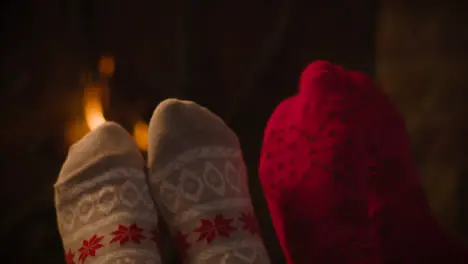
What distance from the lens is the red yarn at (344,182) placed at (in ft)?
2.37

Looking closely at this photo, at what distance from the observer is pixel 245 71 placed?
3.60ft

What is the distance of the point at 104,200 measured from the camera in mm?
730

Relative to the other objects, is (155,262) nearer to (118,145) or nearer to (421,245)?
(118,145)

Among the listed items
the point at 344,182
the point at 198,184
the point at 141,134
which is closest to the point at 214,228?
the point at 198,184

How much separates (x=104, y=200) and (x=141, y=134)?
34 centimetres

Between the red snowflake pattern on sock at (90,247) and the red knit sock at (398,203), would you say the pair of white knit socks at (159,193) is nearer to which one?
the red snowflake pattern on sock at (90,247)

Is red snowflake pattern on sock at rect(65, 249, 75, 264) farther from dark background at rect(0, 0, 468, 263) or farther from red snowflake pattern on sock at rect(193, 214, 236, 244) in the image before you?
dark background at rect(0, 0, 468, 263)

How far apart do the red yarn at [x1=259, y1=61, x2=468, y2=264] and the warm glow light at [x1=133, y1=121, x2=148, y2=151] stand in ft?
1.16

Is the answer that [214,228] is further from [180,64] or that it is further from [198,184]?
[180,64]

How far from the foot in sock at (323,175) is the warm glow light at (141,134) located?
1.16 feet

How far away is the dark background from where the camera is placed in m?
1.00

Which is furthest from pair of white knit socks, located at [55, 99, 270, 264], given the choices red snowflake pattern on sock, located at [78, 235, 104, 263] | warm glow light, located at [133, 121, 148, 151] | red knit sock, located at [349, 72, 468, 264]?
warm glow light, located at [133, 121, 148, 151]

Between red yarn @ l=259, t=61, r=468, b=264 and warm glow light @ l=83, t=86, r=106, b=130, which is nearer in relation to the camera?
red yarn @ l=259, t=61, r=468, b=264

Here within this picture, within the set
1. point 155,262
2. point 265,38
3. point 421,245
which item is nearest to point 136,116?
point 265,38
